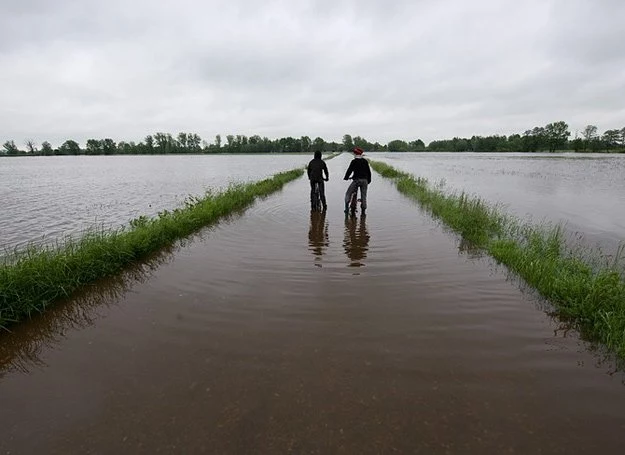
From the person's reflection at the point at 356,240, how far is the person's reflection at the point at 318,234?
0.58 m

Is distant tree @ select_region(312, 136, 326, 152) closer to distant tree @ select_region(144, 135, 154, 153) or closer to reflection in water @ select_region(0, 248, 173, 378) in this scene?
distant tree @ select_region(144, 135, 154, 153)

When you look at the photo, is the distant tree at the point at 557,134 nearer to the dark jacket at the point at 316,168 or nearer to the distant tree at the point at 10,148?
the dark jacket at the point at 316,168

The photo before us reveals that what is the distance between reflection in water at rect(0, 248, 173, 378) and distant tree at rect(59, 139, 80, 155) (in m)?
191

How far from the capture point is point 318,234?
382 inches

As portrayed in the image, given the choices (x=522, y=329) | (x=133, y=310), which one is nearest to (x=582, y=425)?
(x=522, y=329)

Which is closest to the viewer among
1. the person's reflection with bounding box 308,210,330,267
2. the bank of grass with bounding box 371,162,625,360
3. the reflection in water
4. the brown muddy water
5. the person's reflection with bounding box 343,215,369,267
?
the brown muddy water

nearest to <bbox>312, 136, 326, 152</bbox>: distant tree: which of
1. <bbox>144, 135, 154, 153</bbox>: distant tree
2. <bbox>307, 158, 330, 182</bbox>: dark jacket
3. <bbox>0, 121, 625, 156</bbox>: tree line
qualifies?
<bbox>0, 121, 625, 156</bbox>: tree line

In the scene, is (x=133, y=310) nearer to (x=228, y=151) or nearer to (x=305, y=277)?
(x=305, y=277)

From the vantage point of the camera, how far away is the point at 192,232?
10.1 metres

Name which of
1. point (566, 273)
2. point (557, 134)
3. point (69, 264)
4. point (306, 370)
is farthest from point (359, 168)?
point (557, 134)

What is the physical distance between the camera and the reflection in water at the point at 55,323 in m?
4.00

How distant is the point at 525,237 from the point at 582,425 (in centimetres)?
722

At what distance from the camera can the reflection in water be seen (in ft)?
13.1

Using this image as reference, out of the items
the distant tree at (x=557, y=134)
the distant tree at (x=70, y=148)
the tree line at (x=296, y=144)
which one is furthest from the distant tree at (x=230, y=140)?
the distant tree at (x=557, y=134)
